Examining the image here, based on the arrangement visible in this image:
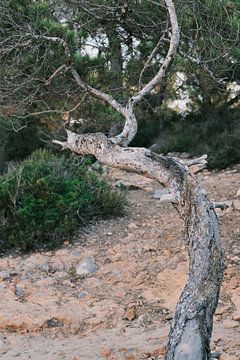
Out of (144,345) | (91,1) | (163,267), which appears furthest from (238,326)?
(91,1)

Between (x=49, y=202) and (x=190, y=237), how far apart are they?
3.62 meters

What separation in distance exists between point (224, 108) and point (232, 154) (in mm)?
2095

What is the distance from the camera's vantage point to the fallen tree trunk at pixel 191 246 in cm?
319

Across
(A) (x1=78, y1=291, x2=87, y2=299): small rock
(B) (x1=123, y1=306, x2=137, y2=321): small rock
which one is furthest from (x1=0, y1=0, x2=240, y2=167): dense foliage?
(B) (x1=123, y1=306, x2=137, y2=321): small rock

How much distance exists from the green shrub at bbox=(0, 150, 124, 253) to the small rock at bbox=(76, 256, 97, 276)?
20.6 inches

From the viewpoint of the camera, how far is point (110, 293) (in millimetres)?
5820

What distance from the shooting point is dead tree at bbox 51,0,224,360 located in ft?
10.5

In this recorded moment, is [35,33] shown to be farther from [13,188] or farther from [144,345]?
[144,345]

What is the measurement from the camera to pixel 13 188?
7148mm

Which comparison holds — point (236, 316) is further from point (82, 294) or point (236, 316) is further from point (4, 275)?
point (4, 275)

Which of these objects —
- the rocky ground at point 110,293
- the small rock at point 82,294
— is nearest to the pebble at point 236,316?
the rocky ground at point 110,293

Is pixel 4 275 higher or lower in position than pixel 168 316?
lower

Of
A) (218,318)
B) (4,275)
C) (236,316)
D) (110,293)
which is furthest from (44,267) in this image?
(236,316)

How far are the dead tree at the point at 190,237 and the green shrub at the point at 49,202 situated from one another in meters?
2.49
